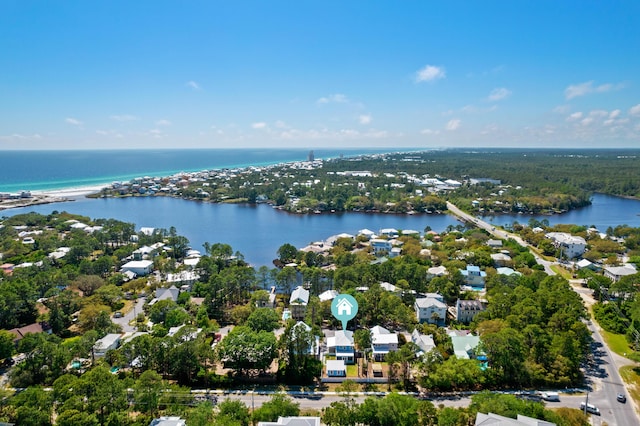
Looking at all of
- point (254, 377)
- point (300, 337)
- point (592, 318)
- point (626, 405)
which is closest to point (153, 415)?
point (254, 377)

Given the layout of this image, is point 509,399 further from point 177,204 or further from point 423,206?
point 177,204

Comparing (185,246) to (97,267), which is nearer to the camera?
(97,267)

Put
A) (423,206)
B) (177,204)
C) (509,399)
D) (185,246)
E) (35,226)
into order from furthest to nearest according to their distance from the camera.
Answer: (177,204) < (423,206) < (35,226) < (185,246) < (509,399)

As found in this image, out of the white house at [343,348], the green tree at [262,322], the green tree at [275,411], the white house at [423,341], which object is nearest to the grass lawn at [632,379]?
the white house at [423,341]

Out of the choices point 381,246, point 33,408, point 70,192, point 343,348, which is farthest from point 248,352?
point 70,192

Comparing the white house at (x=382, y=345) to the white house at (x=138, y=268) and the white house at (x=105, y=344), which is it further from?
the white house at (x=138, y=268)

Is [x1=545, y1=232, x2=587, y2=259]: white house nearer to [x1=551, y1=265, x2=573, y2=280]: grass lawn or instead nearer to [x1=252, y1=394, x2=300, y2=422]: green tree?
[x1=551, y1=265, x2=573, y2=280]: grass lawn

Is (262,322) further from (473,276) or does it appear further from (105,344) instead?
(473,276)
